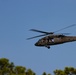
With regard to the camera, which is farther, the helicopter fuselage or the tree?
the tree

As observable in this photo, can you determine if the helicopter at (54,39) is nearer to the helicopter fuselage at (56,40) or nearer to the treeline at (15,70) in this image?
the helicopter fuselage at (56,40)

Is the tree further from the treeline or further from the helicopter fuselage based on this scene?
the helicopter fuselage

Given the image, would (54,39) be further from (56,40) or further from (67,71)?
(67,71)

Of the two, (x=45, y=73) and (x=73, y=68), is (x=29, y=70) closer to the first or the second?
(x=45, y=73)

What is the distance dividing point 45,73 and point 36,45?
38967 mm

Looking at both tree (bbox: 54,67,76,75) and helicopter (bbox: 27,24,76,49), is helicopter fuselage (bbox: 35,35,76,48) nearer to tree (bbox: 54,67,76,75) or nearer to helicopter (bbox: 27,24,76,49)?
helicopter (bbox: 27,24,76,49)

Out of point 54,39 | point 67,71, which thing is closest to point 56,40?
point 54,39

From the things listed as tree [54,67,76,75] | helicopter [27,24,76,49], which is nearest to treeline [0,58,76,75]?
tree [54,67,76,75]

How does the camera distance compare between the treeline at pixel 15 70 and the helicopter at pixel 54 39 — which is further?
the treeline at pixel 15 70

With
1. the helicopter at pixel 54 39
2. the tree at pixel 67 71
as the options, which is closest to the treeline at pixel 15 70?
the tree at pixel 67 71

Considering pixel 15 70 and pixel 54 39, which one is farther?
pixel 15 70

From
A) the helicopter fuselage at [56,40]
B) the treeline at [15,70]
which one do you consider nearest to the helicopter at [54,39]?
the helicopter fuselage at [56,40]

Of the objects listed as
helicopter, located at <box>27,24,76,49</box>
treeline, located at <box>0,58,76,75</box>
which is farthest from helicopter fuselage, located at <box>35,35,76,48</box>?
treeline, located at <box>0,58,76,75</box>

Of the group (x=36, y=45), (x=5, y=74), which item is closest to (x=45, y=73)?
(x=5, y=74)
